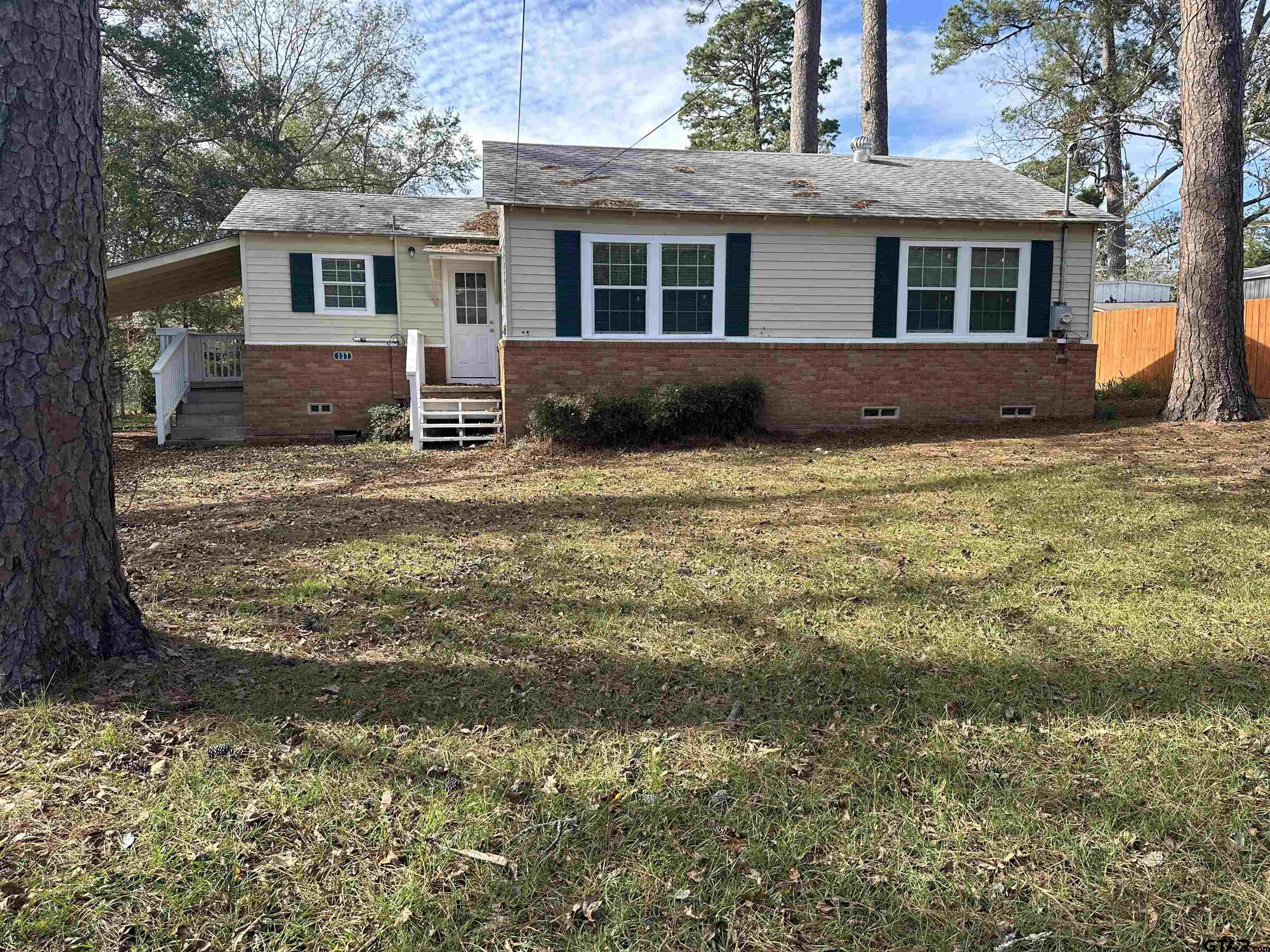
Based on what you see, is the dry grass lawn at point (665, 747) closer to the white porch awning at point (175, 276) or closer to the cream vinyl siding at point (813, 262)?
the cream vinyl siding at point (813, 262)

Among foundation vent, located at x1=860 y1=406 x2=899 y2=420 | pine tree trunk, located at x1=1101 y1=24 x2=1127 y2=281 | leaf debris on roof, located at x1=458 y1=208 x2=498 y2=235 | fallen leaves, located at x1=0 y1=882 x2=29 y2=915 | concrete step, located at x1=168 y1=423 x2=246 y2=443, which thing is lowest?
fallen leaves, located at x1=0 y1=882 x2=29 y2=915

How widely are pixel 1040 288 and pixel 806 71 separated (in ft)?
28.4

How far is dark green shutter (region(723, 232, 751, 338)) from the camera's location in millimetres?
12258

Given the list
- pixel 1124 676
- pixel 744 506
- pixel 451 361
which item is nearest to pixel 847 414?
pixel 744 506

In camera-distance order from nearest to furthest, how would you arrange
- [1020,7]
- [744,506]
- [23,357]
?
[23,357] < [744,506] < [1020,7]

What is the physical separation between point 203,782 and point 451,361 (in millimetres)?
13001

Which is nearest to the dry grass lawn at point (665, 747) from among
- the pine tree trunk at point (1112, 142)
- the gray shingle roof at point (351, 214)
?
the gray shingle roof at point (351, 214)

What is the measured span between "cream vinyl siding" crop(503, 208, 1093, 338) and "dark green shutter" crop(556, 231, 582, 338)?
12 cm

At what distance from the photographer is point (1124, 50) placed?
23.6m

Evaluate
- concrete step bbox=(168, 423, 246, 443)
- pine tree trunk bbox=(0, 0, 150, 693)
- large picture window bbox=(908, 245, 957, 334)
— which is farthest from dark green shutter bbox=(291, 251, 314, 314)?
pine tree trunk bbox=(0, 0, 150, 693)

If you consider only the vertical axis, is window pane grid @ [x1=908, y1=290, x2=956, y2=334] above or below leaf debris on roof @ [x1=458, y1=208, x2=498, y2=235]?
below

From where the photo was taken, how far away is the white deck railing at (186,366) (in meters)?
14.2

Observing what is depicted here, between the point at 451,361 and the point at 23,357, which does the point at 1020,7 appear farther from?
the point at 23,357

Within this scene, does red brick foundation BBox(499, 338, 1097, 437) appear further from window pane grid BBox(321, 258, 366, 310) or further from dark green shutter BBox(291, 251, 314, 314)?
dark green shutter BBox(291, 251, 314, 314)
